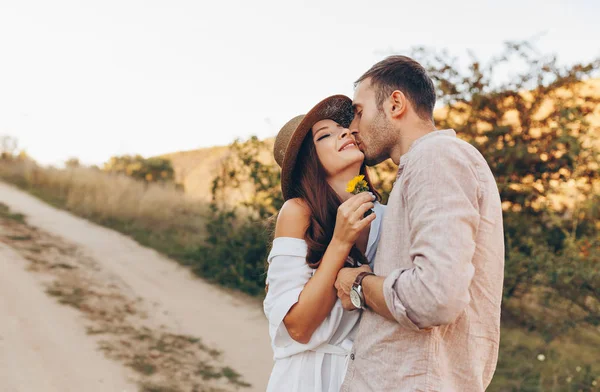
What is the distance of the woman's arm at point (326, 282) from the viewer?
6.70 ft

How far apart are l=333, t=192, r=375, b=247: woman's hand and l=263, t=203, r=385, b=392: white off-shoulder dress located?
258mm

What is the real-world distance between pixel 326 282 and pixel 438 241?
63cm

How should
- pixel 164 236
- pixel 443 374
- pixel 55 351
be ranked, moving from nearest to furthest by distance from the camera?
pixel 443 374 → pixel 55 351 → pixel 164 236

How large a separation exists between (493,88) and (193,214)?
761 cm

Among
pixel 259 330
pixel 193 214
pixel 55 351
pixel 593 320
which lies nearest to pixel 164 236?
pixel 193 214

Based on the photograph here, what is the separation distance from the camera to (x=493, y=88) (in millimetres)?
8547

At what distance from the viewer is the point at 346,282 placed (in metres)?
2.01

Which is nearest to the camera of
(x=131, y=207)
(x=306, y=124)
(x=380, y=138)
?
(x=380, y=138)

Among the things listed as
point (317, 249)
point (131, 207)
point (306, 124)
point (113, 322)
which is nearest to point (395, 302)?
point (317, 249)

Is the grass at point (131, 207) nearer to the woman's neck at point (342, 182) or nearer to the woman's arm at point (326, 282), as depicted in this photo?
the woman's neck at point (342, 182)

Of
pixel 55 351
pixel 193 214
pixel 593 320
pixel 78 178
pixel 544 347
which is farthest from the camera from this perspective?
pixel 78 178

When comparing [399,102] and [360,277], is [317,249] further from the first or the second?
[399,102]

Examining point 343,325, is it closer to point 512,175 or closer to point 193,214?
point 512,175

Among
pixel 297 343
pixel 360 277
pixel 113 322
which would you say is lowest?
pixel 113 322
